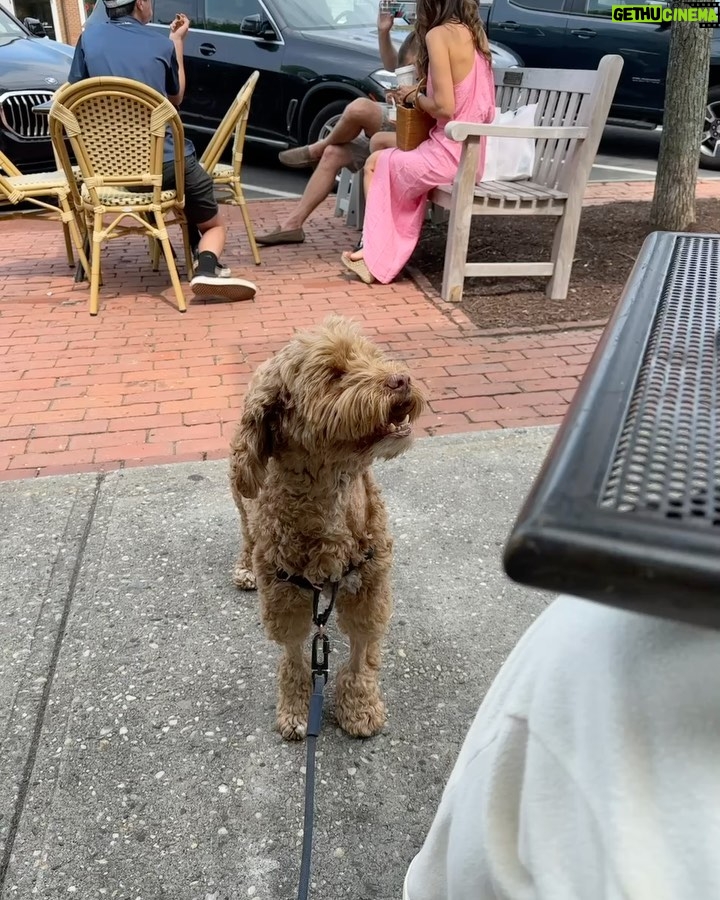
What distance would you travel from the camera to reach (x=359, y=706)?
2.37 m

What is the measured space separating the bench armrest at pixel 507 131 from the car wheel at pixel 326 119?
170 inches

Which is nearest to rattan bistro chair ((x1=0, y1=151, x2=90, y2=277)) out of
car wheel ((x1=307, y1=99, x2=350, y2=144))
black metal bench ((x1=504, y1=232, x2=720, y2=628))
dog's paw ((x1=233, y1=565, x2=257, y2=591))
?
car wheel ((x1=307, y1=99, x2=350, y2=144))

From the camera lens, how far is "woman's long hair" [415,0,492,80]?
5395 millimetres

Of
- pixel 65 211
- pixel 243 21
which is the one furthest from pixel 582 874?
pixel 243 21

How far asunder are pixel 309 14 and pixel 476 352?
6662mm

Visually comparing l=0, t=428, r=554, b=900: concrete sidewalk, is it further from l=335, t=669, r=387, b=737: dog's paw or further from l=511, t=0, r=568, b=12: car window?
l=511, t=0, r=568, b=12: car window

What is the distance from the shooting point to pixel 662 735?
0.65 m

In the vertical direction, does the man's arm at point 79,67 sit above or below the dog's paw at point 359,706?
above

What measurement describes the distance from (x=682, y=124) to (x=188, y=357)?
4.74m

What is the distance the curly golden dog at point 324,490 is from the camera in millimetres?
1983

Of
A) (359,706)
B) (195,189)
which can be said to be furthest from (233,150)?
(359,706)

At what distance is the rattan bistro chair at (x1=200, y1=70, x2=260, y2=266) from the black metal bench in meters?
6.08

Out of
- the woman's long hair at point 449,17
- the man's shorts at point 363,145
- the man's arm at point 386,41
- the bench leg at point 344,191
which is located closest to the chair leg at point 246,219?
the man's shorts at point 363,145

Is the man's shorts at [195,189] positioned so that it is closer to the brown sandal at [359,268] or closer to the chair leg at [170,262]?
the chair leg at [170,262]
